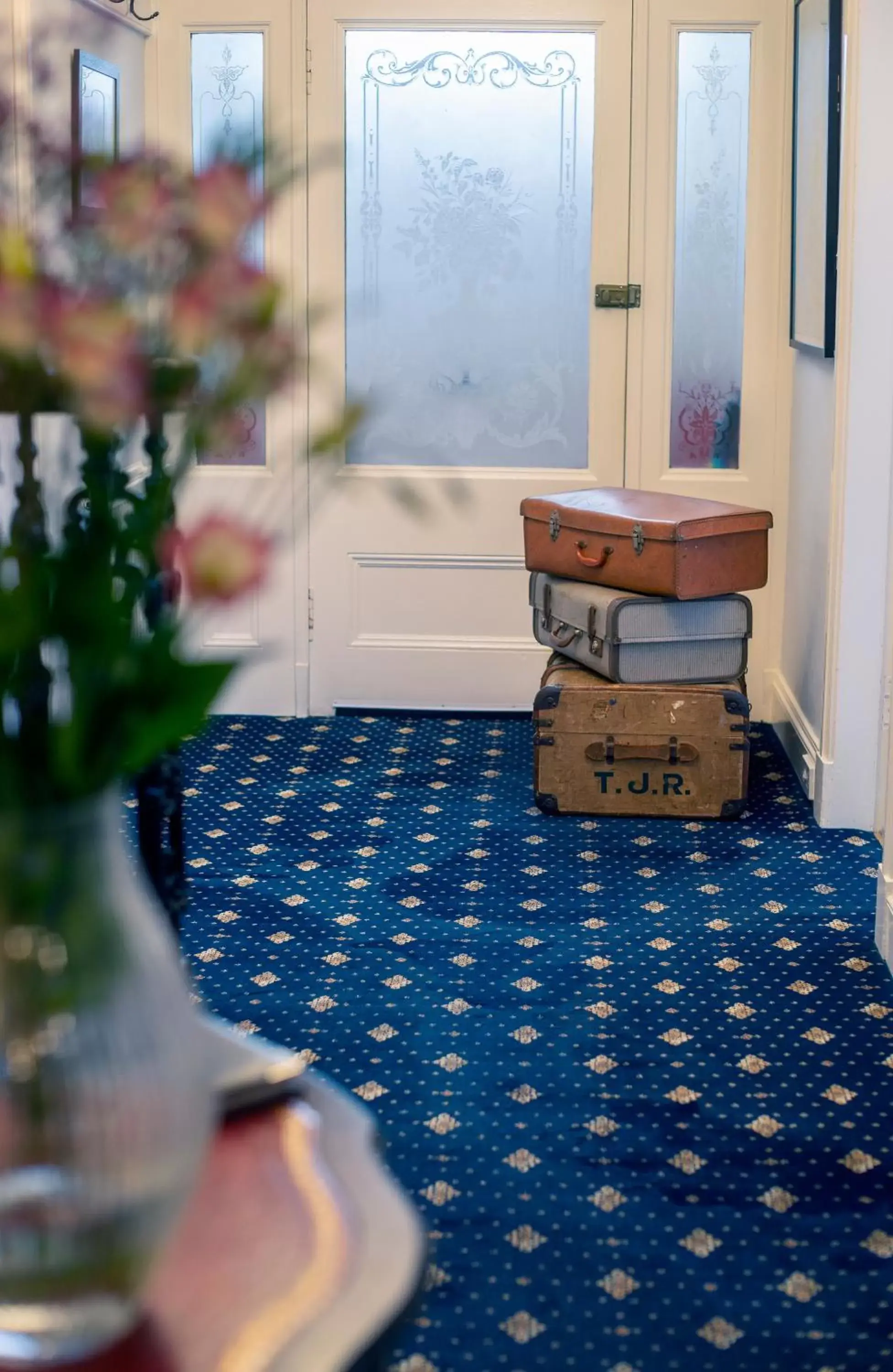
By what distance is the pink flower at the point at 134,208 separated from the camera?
95cm

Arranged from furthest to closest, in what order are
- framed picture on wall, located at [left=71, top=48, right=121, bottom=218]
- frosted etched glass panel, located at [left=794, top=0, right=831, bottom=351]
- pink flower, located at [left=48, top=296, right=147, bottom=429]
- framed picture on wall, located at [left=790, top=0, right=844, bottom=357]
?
framed picture on wall, located at [left=71, top=48, right=121, bottom=218], frosted etched glass panel, located at [left=794, top=0, right=831, bottom=351], framed picture on wall, located at [left=790, top=0, right=844, bottom=357], pink flower, located at [left=48, top=296, right=147, bottom=429]

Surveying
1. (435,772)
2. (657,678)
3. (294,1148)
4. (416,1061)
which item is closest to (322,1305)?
(294,1148)

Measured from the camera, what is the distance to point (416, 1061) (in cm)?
284

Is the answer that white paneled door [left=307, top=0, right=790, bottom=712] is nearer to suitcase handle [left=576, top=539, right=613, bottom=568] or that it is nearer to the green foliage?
suitcase handle [left=576, top=539, right=613, bottom=568]

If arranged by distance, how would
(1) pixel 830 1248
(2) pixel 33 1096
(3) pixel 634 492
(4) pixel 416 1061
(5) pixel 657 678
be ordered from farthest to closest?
1. (3) pixel 634 492
2. (5) pixel 657 678
3. (4) pixel 416 1061
4. (1) pixel 830 1248
5. (2) pixel 33 1096

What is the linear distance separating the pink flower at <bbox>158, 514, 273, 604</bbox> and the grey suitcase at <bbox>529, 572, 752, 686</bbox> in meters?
3.29

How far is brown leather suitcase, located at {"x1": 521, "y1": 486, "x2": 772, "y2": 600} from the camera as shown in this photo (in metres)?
4.12

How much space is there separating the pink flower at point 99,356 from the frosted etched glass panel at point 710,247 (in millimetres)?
4322

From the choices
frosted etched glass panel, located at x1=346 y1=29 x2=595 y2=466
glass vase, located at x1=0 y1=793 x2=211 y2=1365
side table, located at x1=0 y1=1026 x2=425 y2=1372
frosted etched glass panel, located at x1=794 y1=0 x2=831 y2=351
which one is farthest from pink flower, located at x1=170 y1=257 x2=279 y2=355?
frosted etched glass panel, located at x1=346 y1=29 x2=595 y2=466

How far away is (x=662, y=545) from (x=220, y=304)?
3.26 metres

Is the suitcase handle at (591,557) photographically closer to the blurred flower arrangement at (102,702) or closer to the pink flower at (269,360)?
the blurred flower arrangement at (102,702)

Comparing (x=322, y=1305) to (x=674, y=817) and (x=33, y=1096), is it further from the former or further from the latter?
(x=674, y=817)

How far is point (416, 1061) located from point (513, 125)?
10.5ft

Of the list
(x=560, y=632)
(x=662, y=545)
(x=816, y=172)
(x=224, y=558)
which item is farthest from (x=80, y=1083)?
(x=816, y=172)
